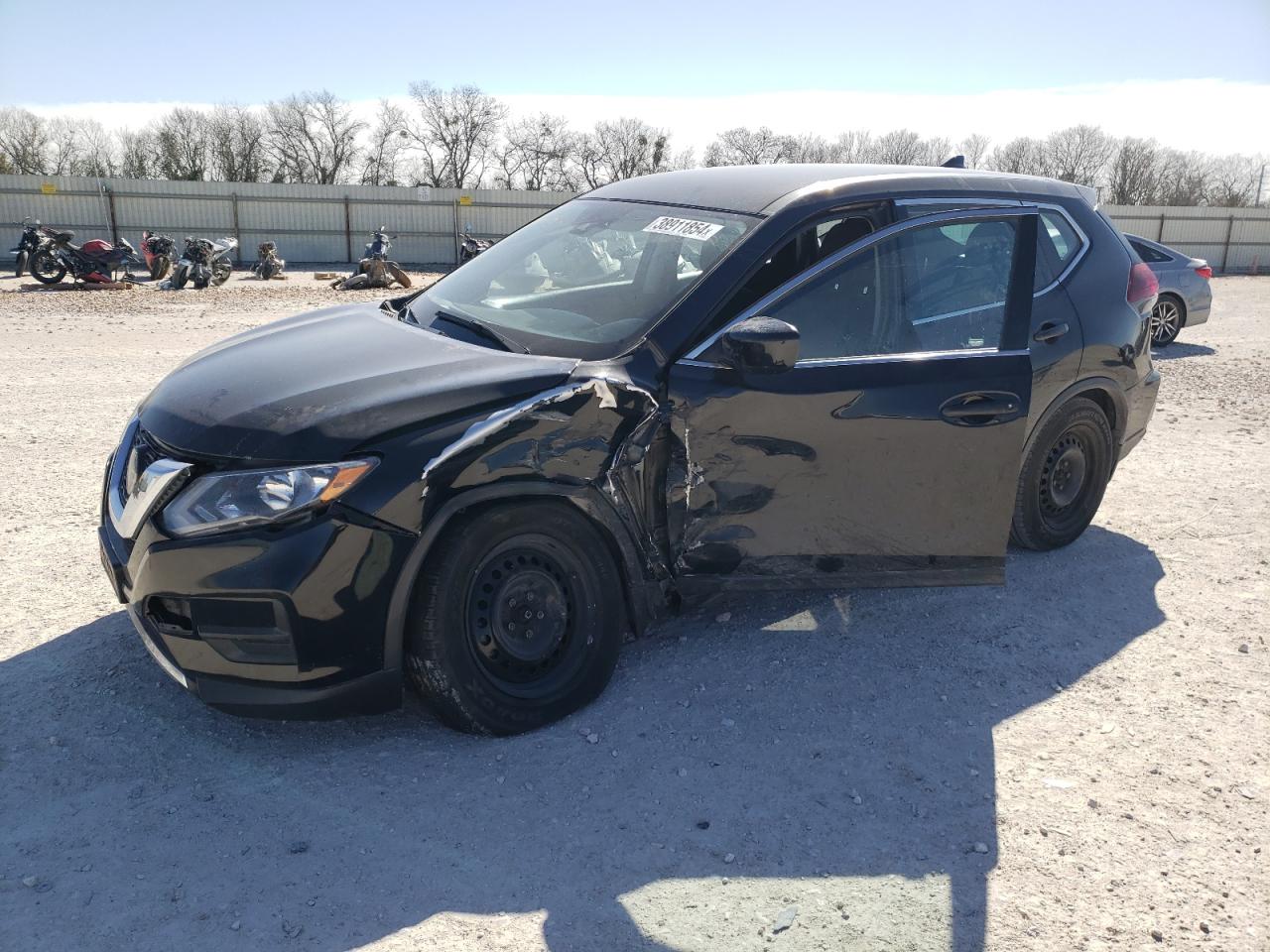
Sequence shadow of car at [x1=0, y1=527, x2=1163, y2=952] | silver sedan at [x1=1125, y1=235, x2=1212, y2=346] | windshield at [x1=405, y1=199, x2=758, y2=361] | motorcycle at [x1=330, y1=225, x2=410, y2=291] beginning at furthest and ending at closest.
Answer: motorcycle at [x1=330, y1=225, x2=410, y2=291], silver sedan at [x1=1125, y1=235, x2=1212, y2=346], windshield at [x1=405, y1=199, x2=758, y2=361], shadow of car at [x1=0, y1=527, x2=1163, y2=952]

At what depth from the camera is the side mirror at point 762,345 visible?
356cm

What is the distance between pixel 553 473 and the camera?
3.37 m

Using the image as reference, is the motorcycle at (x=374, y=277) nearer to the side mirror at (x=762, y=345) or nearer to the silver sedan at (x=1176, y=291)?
the silver sedan at (x=1176, y=291)

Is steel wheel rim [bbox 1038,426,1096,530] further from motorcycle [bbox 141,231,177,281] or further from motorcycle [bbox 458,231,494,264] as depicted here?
motorcycle [bbox 141,231,177,281]

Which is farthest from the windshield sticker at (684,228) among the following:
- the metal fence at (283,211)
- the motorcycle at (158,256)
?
the metal fence at (283,211)

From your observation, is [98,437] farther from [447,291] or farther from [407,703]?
[407,703]

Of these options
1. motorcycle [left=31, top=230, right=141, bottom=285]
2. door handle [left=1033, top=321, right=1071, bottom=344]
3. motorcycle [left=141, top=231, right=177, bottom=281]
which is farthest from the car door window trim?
motorcycle [left=141, top=231, right=177, bottom=281]

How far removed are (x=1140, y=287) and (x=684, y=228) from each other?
108 inches

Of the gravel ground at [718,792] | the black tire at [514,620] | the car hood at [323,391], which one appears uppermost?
the car hood at [323,391]

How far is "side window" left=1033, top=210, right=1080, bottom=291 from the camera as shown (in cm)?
500

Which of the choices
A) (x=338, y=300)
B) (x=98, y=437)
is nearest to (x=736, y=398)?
(x=98, y=437)

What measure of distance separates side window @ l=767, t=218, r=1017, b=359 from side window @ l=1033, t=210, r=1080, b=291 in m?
0.73

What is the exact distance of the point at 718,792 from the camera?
3.30 metres

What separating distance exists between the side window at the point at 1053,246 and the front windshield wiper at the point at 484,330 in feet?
8.68
